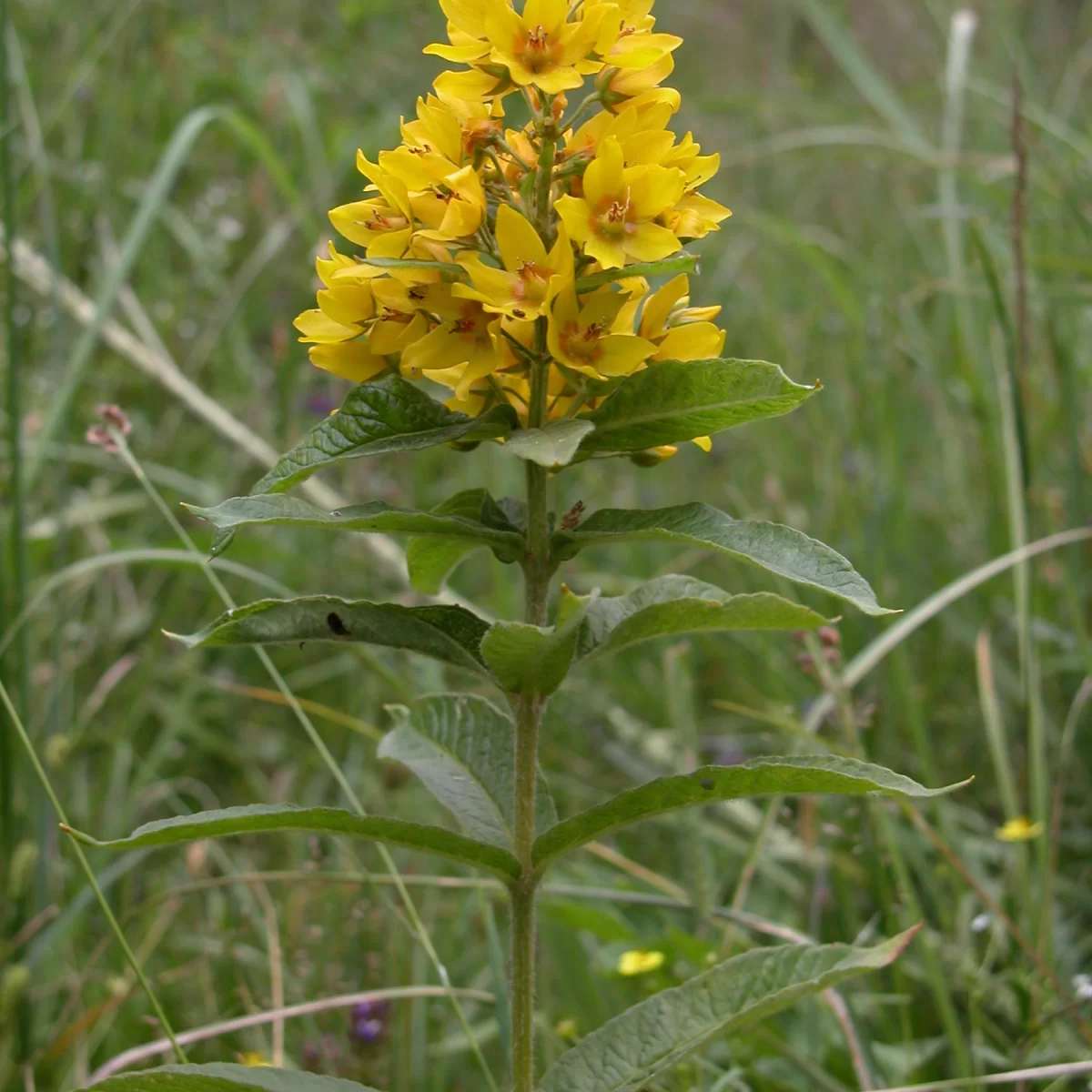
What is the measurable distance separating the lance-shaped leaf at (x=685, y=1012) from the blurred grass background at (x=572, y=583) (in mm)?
294

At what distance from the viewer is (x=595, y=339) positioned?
0.89 m

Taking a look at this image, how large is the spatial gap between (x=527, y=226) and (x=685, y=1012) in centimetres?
58

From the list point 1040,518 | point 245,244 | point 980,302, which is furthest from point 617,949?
point 245,244

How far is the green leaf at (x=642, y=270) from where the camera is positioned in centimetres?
84

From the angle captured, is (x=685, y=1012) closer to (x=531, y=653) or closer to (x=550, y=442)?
(x=531, y=653)

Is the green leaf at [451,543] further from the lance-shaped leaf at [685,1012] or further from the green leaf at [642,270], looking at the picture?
the lance-shaped leaf at [685,1012]

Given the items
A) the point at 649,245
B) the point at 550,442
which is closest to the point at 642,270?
the point at 649,245

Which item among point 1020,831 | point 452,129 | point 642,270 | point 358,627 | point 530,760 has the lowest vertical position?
point 1020,831

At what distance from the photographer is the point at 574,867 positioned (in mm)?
1828

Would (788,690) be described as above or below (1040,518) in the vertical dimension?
below

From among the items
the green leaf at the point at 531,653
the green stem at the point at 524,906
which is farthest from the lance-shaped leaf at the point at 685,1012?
the green leaf at the point at 531,653

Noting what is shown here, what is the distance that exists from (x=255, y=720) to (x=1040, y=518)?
1496mm

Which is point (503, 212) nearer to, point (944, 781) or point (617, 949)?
point (617, 949)

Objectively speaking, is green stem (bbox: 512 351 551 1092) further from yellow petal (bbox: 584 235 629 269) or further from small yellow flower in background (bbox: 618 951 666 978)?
small yellow flower in background (bbox: 618 951 666 978)
